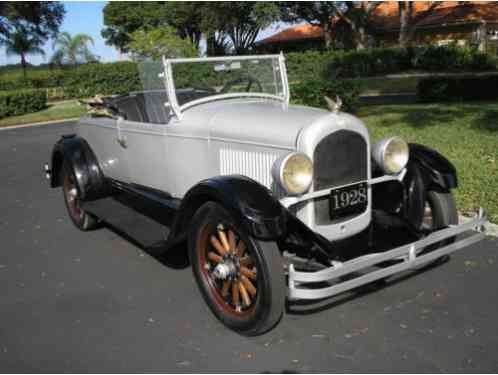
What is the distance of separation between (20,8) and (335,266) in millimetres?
35949

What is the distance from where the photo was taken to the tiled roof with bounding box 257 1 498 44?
32.5 meters

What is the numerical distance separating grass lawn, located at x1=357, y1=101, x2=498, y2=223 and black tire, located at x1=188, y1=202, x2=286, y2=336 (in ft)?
10.1

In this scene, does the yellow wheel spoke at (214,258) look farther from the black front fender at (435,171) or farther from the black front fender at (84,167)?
the black front fender at (84,167)

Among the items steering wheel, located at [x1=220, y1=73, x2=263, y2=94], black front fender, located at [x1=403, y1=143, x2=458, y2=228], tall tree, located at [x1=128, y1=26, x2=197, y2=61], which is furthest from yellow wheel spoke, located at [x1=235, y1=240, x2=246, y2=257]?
tall tree, located at [x1=128, y1=26, x2=197, y2=61]

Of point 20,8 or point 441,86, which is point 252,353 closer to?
point 441,86

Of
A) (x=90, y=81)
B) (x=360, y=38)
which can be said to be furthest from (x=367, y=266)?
(x=360, y=38)

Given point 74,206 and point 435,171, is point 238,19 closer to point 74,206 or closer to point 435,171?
point 74,206

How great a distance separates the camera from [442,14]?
3553 cm

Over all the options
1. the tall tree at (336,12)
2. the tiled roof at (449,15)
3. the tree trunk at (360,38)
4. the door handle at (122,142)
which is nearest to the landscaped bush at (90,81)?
the tall tree at (336,12)

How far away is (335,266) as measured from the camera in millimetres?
2865

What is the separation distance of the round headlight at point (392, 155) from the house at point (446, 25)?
1196 inches

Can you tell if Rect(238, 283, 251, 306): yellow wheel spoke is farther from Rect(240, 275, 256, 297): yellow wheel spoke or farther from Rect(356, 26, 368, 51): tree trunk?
Rect(356, 26, 368, 51): tree trunk

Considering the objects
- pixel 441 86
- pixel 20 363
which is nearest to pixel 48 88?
pixel 441 86

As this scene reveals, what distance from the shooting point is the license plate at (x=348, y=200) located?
342 cm
